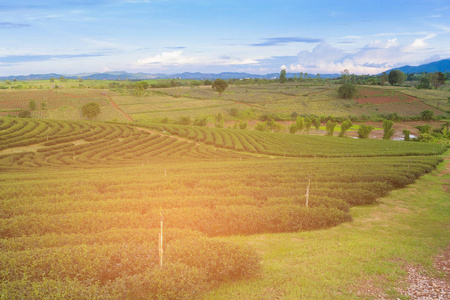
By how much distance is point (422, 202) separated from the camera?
2017cm

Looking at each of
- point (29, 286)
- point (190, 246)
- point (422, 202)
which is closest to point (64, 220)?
point (29, 286)

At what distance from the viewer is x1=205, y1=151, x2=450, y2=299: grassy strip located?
9.17m

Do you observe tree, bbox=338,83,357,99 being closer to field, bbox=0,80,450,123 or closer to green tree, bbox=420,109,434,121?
field, bbox=0,80,450,123

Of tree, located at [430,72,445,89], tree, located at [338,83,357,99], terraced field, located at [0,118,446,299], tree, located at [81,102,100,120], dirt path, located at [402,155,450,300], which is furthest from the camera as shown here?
tree, located at [430,72,445,89]

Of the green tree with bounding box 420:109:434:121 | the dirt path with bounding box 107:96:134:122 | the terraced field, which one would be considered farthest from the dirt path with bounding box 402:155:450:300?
the green tree with bounding box 420:109:434:121

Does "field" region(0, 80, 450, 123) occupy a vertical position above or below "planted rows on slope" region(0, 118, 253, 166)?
above

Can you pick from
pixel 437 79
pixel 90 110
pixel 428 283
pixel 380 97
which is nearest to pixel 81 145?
pixel 90 110

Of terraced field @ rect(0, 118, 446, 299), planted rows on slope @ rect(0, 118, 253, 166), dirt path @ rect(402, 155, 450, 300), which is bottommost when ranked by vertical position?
planted rows on slope @ rect(0, 118, 253, 166)

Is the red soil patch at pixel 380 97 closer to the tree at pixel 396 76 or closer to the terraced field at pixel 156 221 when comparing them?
the tree at pixel 396 76

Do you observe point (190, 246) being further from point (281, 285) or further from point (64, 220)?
point (64, 220)

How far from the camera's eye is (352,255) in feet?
37.8

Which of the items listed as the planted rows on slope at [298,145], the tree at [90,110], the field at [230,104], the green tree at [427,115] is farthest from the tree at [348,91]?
the tree at [90,110]

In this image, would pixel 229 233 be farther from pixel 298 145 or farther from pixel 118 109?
pixel 118 109

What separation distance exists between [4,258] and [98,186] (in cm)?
1069
